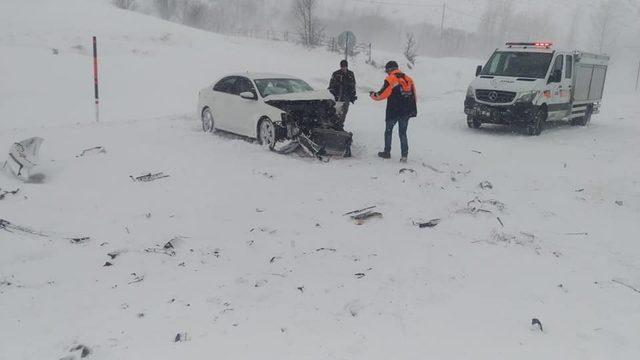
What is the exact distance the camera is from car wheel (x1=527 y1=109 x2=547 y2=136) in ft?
42.5

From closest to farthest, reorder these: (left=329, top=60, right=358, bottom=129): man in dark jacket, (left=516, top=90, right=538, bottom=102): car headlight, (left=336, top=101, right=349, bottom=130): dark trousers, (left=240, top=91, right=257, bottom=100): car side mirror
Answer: (left=336, top=101, right=349, bottom=130): dark trousers
(left=240, top=91, right=257, bottom=100): car side mirror
(left=329, top=60, right=358, bottom=129): man in dark jacket
(left=516, top=90, right=538, bottom=102): car headlight

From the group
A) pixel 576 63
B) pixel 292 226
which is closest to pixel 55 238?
pixel 292 226

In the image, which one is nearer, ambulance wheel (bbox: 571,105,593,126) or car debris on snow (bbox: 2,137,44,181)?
car debris on snow (bbox: 2,137,44,181)

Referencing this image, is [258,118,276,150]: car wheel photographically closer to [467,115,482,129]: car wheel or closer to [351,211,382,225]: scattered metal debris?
[351,211,382,225]: scattered metal debris

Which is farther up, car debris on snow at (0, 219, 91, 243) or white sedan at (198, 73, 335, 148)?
white sedan at (198, 73, 335, 148)

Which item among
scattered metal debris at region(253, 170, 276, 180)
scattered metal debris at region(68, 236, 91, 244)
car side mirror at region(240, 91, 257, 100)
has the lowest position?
scattered metal debris at region(68, 236, 91, 244)

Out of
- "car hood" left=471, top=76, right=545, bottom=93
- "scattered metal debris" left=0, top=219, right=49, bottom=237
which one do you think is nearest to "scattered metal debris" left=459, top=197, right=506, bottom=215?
"scattered metal debris" left=0, top=219, right=49, bottom=237

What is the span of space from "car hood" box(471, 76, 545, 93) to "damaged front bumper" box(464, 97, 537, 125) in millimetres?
392

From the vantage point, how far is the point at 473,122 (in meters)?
13.8

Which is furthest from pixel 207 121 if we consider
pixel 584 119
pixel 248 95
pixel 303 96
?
pixel 584 119

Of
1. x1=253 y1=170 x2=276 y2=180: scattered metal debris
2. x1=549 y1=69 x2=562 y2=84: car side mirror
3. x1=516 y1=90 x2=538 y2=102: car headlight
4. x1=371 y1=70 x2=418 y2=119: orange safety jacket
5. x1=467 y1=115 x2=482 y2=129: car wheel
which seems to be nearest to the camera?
x1=253 y1=170 x2=276 y2=180: scattered metal debris

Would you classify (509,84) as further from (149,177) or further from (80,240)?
(80,240)

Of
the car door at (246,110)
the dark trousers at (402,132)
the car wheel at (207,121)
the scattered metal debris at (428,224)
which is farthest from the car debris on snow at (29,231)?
the car wheel at (207,121)

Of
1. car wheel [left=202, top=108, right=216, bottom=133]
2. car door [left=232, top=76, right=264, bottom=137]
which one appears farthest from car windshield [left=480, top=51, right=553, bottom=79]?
car wheel [left=202, top=108, right=216, bottom=133]
